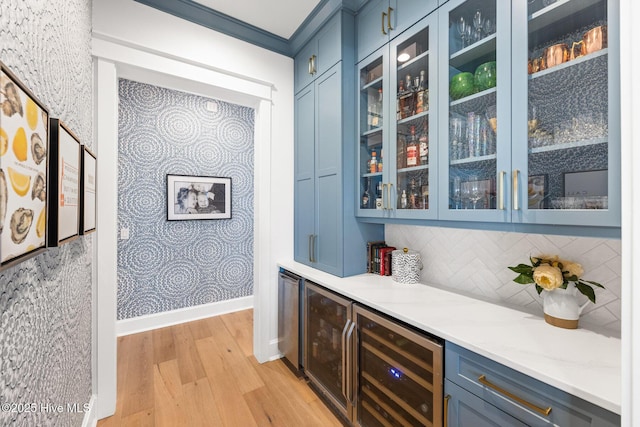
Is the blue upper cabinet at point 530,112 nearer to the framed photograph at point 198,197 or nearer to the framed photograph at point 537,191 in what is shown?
the framed photograph at point 537,191

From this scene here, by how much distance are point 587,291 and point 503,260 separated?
1.50ft

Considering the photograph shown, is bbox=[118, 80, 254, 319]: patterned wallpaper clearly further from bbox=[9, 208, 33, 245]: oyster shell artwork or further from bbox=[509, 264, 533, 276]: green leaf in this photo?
bbox=[509, 264, 533, 276]: green leaf

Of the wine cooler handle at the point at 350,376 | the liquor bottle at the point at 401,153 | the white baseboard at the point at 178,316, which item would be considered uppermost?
the liquor bottle at the point at 401,153

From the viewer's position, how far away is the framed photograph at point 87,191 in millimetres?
1392

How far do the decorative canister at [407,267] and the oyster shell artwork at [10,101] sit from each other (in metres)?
1.90

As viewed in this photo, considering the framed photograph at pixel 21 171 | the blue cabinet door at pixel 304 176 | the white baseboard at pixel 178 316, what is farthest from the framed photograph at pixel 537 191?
the white baseboard at pixel 178 316

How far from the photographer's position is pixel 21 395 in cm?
84

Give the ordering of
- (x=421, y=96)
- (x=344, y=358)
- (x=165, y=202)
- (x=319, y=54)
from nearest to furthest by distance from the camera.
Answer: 1. (x=421, y=96)
2. (x=344, y=358)
3. (x=319, y=54)
4. (x=165, y=202)

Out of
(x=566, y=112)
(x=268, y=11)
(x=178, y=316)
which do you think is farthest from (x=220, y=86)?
(x=178, y=316)

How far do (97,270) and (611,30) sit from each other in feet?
9.13

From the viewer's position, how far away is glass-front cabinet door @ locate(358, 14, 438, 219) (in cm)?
157

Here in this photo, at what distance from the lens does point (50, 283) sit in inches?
43.0

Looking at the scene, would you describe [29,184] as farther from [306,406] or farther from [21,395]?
[306,406]

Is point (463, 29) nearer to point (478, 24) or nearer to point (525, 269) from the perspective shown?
point (478, 24)
